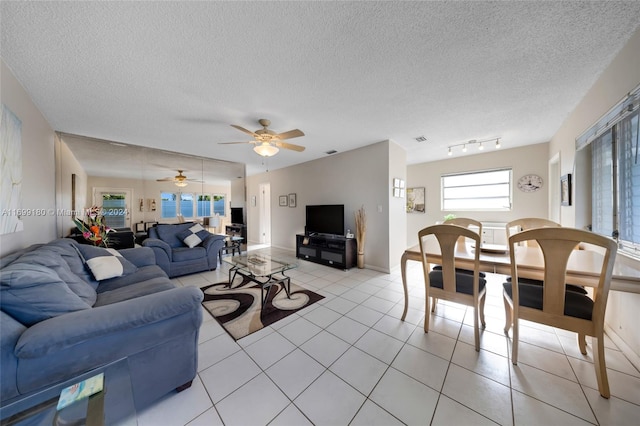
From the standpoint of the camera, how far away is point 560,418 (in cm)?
122

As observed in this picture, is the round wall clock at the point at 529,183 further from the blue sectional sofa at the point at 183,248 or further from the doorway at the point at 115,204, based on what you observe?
the doorway at the point at 115,204

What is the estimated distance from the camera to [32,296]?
3.68 feet

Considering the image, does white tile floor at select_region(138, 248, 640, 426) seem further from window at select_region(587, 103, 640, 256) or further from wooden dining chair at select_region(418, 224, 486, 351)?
window at select_region(587, 103, 640, 256)

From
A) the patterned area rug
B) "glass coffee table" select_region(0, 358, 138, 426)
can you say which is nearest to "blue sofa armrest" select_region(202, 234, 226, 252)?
the patterned area rug

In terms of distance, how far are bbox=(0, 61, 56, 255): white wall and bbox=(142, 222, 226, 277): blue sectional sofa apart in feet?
3.81

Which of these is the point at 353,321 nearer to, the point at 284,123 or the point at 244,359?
the point at 244,359

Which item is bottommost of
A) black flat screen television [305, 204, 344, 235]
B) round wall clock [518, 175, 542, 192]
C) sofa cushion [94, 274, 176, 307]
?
sofa cushion [94, 274, 176, 307]

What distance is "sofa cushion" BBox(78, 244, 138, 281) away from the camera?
218cm

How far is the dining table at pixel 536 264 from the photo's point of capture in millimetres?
1353

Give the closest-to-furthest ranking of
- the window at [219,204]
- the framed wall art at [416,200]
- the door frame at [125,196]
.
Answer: the door frame at [125,196] → the window at [219,204] → the framed wall art at [416,200]

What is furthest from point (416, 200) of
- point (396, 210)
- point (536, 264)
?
point (536, 264)

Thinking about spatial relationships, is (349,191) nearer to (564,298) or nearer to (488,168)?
(488,168)

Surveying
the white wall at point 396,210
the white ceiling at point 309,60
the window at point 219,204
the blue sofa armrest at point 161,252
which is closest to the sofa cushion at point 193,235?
the blue sofa armrest at point 161,252

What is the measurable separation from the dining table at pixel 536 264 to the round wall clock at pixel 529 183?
9.90 feet
